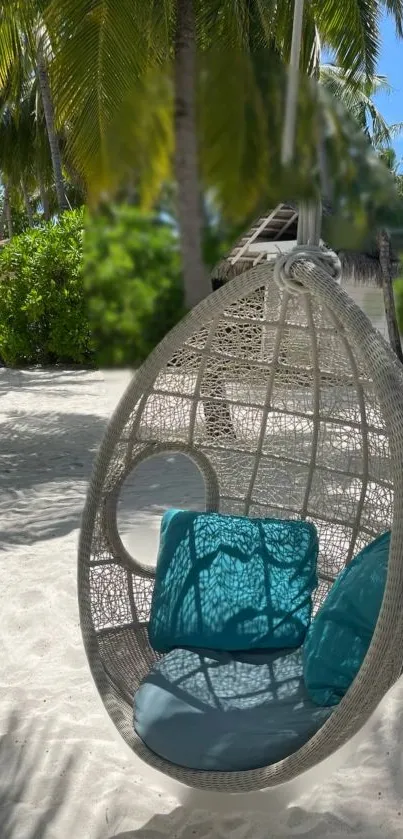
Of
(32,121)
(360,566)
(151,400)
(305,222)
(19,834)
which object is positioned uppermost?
(32,121)

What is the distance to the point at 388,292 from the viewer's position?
13727 millimetres

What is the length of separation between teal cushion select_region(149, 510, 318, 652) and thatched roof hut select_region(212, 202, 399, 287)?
10.3m

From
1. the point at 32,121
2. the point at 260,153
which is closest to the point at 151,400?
the point at 260,153

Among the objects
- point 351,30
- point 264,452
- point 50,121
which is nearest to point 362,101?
point 50,121

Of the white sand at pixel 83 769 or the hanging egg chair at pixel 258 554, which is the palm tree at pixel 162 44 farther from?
the white sand at pixel 83 769

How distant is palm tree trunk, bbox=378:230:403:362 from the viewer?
43.8 feet

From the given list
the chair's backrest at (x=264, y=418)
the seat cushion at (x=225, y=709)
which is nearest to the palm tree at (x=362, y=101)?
the chair's backrest at (x=264, y=418)

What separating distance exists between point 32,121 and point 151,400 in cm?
1636

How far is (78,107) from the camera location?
6496 mm

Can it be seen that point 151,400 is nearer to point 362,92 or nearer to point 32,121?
point 32,121

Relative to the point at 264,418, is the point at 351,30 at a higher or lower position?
higher

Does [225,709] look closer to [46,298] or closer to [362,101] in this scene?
[46,298]

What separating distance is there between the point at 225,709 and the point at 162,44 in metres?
6.77

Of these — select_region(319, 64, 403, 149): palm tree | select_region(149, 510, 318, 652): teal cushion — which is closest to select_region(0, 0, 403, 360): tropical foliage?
select_region(319, 64, 403, 149): palm tree
